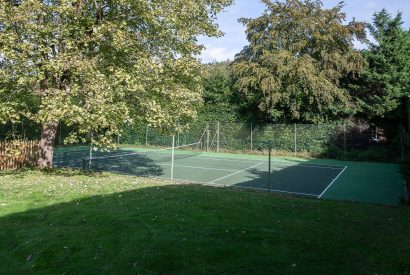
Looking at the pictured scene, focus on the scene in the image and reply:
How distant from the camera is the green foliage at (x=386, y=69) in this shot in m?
24.1

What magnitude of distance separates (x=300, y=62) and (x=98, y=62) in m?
16.4

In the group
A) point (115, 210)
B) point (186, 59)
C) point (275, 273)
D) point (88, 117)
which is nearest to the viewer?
point (275, 273)

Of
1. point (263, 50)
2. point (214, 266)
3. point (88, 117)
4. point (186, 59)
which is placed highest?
point (263, 50)

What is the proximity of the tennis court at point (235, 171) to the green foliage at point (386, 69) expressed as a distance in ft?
21.9

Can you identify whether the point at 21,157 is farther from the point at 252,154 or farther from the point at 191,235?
the point at 252,154

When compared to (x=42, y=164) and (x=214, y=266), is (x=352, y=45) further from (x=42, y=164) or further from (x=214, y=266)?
(x=214, y=266)

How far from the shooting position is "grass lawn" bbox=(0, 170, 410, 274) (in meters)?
5.00

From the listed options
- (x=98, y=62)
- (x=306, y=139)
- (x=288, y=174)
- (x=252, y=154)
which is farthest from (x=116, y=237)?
(x=252, y=154)

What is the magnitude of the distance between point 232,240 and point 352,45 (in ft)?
80.2

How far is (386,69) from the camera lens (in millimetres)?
24750

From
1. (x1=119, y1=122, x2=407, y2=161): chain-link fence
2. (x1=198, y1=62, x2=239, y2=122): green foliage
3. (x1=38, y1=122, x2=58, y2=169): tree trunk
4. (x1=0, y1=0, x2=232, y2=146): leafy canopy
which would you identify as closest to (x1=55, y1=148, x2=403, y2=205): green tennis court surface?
(x1=119, y1=122, x2=407, y2=161): chain-link fence

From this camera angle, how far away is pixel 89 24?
12797 mm

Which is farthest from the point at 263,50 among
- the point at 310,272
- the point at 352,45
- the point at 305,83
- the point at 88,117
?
the point at 310,272

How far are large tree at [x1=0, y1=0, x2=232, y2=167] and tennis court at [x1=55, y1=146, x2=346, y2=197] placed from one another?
3289mm
